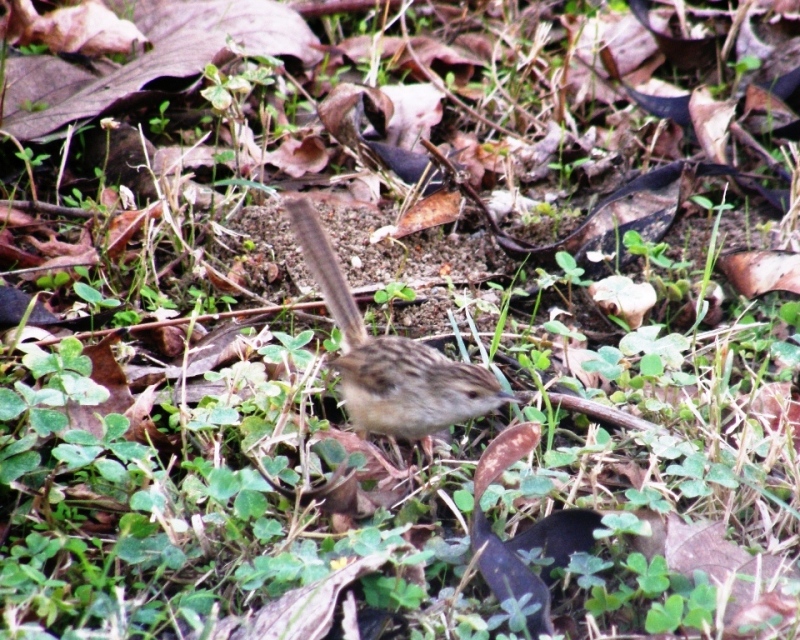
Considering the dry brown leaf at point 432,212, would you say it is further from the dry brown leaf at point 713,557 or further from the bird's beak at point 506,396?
the dry brown leaf at point 713,557

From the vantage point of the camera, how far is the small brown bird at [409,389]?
4.57 metres

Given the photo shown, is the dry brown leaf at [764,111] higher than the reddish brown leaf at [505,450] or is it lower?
lower

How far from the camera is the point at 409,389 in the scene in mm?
4668

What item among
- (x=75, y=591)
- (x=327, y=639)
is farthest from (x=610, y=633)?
A: (x=75, y=591)

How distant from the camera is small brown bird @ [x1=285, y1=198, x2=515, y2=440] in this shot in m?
4.57

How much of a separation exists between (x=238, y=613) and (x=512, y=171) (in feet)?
12.1

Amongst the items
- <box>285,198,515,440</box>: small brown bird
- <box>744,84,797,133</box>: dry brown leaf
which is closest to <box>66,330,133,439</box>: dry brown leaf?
<box>285,198,515,440</box>: small brown bird

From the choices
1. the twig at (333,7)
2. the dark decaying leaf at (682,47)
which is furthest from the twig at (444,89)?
the dark decaying leaf at (682,47)

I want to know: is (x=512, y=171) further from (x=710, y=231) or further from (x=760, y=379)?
(x=760, y=379)

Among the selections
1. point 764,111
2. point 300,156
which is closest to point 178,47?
point 300,156

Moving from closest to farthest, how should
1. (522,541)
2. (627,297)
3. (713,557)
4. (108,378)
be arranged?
(713,557) < (522,541) < (108,378) < (627,297)

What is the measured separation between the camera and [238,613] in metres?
3.66

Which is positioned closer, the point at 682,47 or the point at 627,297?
the point at 627,297

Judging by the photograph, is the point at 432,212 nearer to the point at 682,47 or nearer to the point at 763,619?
the point at 682,47
